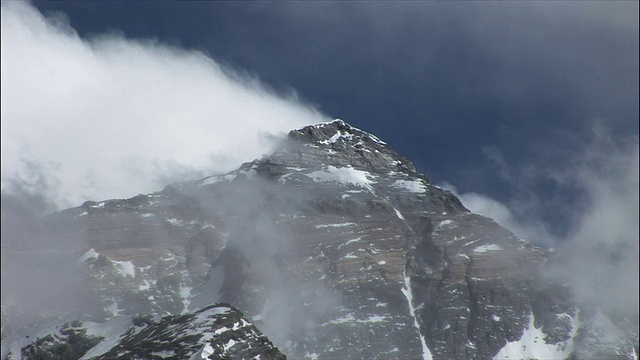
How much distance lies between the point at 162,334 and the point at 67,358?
37.0m

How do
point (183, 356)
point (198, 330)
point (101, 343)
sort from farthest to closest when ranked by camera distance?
point (101, 343) → point (198, 330) → point (183, 356)

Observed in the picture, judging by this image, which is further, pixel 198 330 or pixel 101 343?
pixel 101 343

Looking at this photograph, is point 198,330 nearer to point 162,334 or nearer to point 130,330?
point 162,334

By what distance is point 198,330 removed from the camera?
168 m

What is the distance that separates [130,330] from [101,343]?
7.24 metres

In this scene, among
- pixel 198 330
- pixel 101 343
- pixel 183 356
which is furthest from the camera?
pixel 101 343

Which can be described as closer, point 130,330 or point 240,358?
point 240,358

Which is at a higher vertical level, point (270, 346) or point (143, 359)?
point (270, 346)

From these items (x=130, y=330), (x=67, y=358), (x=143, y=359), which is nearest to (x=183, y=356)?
(x=143, y=359)

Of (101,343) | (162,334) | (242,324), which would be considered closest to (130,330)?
(101,343)

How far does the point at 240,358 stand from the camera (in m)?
160

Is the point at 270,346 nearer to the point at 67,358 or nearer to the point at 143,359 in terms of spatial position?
the point at 143,359

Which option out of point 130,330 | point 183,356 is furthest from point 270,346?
point 130,330

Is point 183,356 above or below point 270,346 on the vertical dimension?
below
